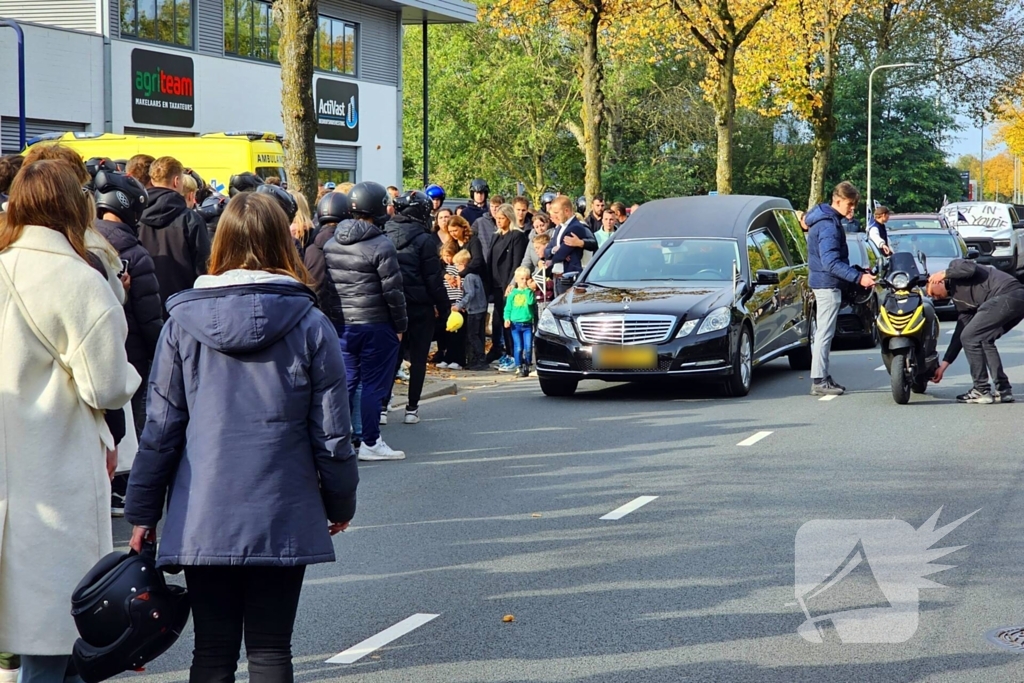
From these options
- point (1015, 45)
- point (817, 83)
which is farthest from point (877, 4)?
point (1015, 45)

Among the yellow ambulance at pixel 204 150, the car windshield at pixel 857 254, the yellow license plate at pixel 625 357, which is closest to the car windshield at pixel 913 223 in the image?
the car windshield at pixel 857 254

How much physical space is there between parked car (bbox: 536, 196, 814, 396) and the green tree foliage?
49978mm

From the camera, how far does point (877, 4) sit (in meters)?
38.0

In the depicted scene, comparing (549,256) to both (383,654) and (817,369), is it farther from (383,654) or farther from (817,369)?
(383,654)

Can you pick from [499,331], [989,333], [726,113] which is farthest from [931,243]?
[989,333]

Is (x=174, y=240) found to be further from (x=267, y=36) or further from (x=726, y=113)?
(x=267, y=36)

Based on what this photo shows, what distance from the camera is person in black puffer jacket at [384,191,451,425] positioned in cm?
1095

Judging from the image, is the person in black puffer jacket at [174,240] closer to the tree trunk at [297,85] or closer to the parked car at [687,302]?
the parked car at [687,302]

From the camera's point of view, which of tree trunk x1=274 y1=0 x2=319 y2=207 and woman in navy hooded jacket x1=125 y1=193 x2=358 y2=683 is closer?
woman in navy hooded jacket x1=125 y1=193 x2=358 y2=683

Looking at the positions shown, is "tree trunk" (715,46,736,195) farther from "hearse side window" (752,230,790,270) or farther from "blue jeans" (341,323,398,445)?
"blue jeans" (341,323,398,445)

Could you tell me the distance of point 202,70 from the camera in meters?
30.5

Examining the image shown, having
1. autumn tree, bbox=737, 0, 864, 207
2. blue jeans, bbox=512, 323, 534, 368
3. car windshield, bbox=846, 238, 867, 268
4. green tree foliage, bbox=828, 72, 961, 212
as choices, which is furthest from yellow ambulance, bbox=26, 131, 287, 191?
green tree foliage, bbox=828, 72, 961, 212

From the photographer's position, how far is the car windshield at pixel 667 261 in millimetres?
14258

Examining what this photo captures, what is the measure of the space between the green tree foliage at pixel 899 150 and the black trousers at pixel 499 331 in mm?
49882
